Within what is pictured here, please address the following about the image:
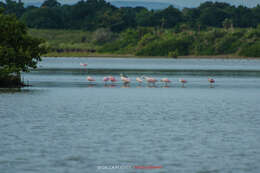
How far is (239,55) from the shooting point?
507 feet

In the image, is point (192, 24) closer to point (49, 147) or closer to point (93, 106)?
point (93, 106)

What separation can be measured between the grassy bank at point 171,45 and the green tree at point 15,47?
4334 inches

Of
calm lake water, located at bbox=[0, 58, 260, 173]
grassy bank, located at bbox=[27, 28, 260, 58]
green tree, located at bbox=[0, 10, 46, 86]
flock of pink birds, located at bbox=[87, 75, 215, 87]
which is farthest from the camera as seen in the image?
grassy bank, located at bbox=[27, 28, 260, 58]

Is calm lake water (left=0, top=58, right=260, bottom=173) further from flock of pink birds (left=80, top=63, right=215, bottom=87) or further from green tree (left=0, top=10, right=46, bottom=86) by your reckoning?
flock of pink birds (left=80, top=63, right=215, bottom=87)

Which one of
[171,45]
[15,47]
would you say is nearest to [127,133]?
[15,47]

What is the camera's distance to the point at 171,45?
164m

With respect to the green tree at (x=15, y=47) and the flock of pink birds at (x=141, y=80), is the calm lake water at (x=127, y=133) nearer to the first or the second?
the green tree at (x=15, y=47)

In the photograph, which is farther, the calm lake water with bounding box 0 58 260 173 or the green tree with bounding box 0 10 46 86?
the green tree with bounding box 0 10 46 86

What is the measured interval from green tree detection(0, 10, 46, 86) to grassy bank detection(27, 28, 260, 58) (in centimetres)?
11008

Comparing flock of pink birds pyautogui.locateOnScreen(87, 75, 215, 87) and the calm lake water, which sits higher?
the calm lake water

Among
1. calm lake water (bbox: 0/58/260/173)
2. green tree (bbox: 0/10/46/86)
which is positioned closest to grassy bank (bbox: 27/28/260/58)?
green tree (bbox: 0/10/46/86)

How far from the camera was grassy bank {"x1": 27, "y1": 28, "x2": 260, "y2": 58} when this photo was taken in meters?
157

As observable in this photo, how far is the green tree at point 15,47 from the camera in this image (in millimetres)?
44859

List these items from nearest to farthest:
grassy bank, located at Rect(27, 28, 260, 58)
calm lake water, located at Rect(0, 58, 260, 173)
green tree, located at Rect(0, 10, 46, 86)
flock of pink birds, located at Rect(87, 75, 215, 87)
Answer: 1. calm lake water, located at Rect(0, 58, 260, 173)
2. green tree, located at Rect(0, 10, 46, 86)
3. flock of pink birds, located at Rect(87, 75, 215, 87)
4. grassy bank, located at Rect(27, 28, 260, 58)
